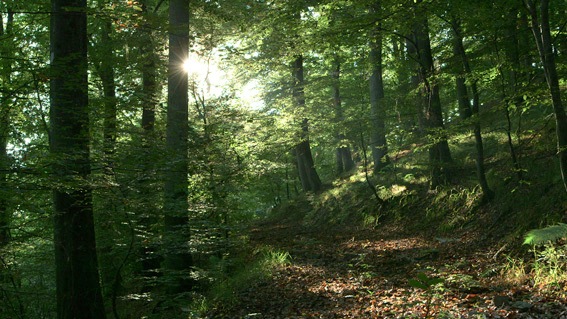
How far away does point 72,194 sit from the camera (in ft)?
18.2

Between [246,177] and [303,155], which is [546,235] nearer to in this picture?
[246,177]

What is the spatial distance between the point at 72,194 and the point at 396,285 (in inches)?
194

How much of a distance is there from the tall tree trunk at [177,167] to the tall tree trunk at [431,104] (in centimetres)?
552

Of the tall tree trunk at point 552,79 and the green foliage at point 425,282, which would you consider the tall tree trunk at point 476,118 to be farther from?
the green foliage at point 425,282

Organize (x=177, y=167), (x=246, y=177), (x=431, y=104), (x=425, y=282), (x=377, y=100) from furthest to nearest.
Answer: (x=377, y=100) → (x=431, y=104) → (x=246, y=177) → (x=177, y=167) → (x=425, y=282)

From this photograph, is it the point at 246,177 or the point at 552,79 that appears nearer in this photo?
the point at 552,79

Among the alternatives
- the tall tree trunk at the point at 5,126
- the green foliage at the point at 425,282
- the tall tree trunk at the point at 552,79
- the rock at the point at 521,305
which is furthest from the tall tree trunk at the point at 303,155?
the green foliage at the point at 425,282

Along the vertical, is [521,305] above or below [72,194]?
below

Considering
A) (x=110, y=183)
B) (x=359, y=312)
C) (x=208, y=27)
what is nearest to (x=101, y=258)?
(x=110, y=183)

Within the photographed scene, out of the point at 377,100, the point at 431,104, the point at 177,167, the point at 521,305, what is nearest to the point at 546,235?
the point at 521,305

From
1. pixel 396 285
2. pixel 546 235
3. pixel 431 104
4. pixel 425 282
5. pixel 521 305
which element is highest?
pixel 431 104

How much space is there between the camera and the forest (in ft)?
17.6

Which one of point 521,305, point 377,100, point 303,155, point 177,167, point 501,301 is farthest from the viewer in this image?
point 303,155

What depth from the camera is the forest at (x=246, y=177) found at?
536 centimetres
